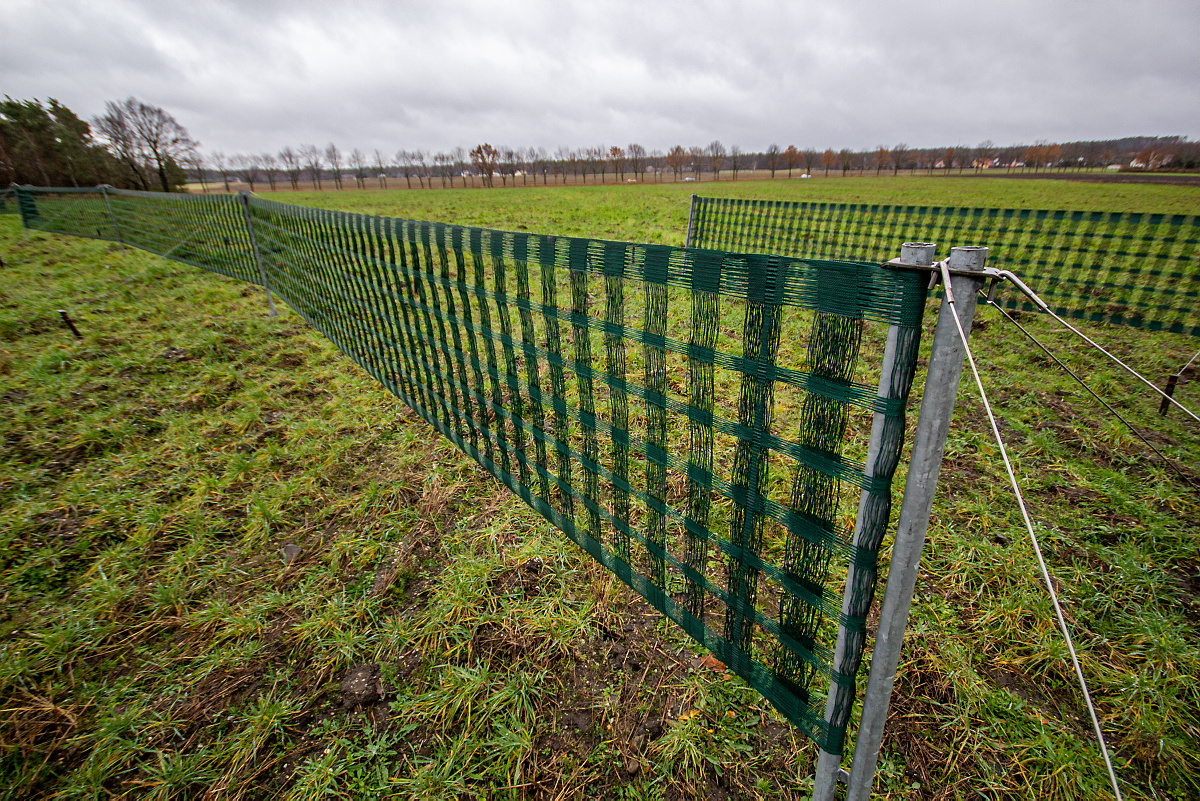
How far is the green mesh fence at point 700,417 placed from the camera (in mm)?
1217

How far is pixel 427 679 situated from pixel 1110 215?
28.8ft

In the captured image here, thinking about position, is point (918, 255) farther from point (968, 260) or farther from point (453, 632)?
point (453, 632)

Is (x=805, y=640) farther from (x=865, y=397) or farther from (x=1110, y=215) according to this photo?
(x=1110, y=215)

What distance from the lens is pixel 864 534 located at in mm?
1228

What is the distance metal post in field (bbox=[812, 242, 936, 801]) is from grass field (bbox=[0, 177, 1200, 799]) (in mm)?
359

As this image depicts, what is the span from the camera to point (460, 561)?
250 centimetres

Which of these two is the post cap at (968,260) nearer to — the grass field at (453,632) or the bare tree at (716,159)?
the grass field at (453,632)

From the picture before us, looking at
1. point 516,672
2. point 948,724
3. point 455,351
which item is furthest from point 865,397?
point 455,351

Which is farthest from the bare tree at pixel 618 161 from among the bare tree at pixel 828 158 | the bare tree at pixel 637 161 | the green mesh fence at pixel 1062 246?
the green mesh fence at pixel 1062 246

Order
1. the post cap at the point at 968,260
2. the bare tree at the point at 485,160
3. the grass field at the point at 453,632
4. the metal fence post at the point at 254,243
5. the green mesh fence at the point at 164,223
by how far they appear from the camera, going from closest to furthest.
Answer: the post cap at the point at 968,260
the grass field at the point at 453,632
the metal fence post at the point at 254,243
the green mesh fence at the point at 164,223
the bare tree at the point at 485,160

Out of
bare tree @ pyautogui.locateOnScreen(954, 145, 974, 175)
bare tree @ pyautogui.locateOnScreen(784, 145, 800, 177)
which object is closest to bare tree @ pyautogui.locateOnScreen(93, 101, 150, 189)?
bare tree @ pyautogui.locateOnScreen(784, 145, 800, 177)

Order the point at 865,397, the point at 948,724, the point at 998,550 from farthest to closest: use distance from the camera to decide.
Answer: the point at 998,550 → the point at 948,724 → the point at 865,397

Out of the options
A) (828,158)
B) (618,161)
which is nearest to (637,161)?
(618,161)

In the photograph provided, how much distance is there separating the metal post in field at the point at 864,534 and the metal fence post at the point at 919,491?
7 cm
